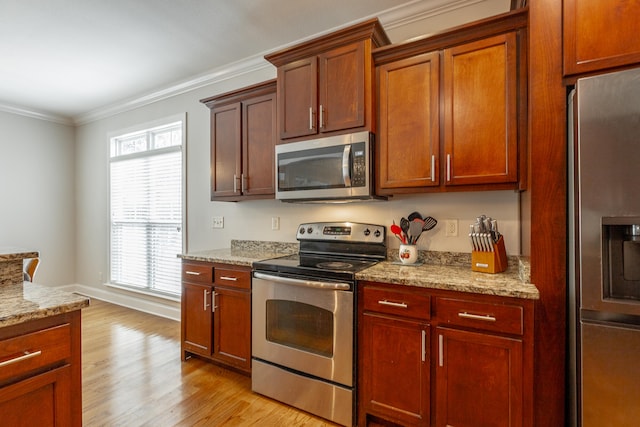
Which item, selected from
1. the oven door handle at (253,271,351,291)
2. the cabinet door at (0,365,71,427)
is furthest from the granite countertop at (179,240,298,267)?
the cabinet door at (0,365,71,427)

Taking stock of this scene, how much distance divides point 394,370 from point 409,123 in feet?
4.74

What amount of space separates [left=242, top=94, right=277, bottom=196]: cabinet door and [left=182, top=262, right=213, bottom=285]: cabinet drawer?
2.25 ft

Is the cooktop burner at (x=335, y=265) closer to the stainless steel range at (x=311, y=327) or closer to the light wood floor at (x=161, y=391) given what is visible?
the stainless steel range at (x=311, y=327)

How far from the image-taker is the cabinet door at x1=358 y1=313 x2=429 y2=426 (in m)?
1.68

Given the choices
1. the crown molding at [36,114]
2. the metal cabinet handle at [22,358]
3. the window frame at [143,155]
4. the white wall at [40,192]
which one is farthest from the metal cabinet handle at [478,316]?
the crown molding at [36,114]

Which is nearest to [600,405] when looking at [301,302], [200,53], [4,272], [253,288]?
[301,302]

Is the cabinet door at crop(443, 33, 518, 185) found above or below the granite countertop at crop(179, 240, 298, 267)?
above

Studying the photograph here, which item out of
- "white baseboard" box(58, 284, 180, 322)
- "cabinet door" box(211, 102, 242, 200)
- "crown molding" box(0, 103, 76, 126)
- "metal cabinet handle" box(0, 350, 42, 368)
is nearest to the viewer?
"metal cabinet handle" box(0, 350, 42, 368)

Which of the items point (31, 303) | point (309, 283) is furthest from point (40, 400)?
point (309, 283)

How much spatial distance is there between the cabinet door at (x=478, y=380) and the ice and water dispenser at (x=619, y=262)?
0.44m

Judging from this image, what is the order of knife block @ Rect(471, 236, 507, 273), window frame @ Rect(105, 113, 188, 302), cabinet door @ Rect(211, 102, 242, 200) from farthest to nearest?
window frame @ Rect(105, 113, 188, 302)
cabinet door @ Rect(211, 102, 242, 200)
knife block @ Rect(471, 236, 507, 273)

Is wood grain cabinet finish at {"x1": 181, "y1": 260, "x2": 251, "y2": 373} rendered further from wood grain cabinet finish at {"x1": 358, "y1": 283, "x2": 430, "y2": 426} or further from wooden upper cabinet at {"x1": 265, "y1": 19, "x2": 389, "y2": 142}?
wooden upper cabinet at {"x1": 265, "y1": 19, "x2": 389, "y2": 142}

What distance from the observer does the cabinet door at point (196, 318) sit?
251cm

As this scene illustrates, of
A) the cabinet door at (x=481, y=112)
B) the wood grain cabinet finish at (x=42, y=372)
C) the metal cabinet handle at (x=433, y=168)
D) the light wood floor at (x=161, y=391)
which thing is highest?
the cabinet door at (x=481, y=112)
